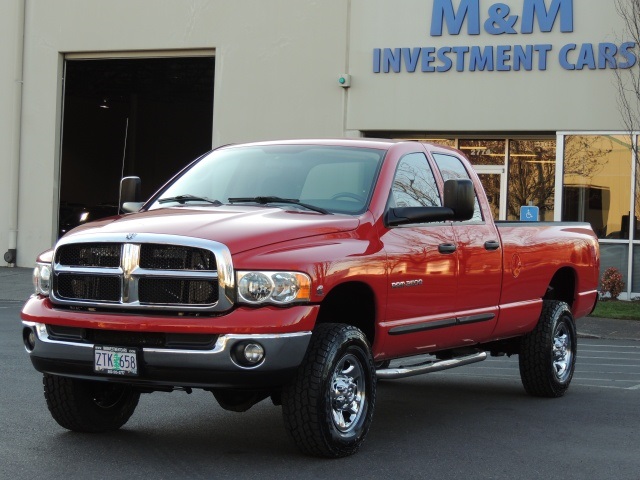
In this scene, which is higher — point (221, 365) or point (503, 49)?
point (503, 49)

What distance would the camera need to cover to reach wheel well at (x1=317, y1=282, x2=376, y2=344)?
24.4ft

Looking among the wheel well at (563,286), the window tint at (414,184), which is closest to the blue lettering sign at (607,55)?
the wheel well at (563,286)

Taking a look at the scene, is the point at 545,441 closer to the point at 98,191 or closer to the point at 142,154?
the point at 98,191

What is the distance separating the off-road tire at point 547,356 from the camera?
9.88m

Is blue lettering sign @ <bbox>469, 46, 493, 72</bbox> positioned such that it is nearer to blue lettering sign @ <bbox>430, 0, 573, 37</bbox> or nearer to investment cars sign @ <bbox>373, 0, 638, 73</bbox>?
investment cars sign @ <bbox>373, 0, 638, 73</bbox>

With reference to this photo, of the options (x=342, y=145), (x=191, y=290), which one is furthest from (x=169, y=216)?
(x=342, y=145)

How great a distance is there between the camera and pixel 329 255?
7035 millimetres

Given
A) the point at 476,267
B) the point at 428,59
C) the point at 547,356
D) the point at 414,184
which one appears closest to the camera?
the point at 414,184

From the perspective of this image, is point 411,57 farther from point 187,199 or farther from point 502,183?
point 187,199

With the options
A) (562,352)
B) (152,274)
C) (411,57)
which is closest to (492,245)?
(562,352)

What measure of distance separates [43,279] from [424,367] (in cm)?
266

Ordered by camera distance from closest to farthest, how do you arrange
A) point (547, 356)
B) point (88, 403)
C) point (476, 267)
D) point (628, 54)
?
point (88, 403), point (476, 267), point (547, 356), point (628, 54)

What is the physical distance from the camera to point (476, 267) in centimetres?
878

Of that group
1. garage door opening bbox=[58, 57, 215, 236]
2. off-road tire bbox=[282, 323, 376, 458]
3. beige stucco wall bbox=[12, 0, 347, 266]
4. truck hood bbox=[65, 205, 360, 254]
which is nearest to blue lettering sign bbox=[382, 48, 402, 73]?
beige stucco wall bbox=[12, 0, 347, 266]
